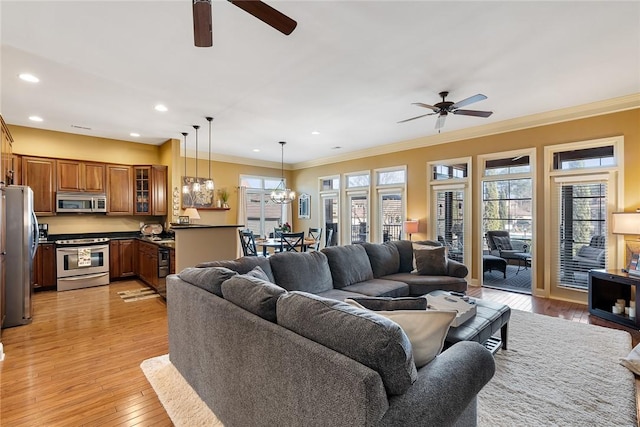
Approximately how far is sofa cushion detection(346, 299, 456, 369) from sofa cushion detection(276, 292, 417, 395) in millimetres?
163

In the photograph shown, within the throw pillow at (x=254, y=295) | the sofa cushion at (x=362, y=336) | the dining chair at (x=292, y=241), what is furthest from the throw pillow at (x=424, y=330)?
the dining chair at (x=292, y=241)

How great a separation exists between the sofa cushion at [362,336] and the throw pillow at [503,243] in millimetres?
5815

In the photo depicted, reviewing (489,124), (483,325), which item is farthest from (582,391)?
(489,124)

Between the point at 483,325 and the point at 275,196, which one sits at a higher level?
the point at 275,196

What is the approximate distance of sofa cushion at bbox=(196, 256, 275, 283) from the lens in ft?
9.43

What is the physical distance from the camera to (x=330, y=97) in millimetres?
4215

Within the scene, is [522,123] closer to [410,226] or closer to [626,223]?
[626,223]

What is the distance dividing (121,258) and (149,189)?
4.91 ft

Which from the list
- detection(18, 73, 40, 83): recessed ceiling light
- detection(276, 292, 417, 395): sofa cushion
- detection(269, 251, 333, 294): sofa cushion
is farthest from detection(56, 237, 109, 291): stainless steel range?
detection(276, 292, 417, 395): sofa cushion

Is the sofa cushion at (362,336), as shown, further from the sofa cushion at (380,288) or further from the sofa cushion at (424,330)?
the sofa cushion at (380,288)

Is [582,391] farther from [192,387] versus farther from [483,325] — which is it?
[192,387]

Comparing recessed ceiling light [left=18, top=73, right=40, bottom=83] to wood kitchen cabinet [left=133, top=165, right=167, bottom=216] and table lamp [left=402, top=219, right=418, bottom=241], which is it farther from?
table lamp [left=402, top=219, right=418, bottom=241]

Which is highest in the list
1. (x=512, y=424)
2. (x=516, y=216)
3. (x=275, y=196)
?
(x=275, y=196)

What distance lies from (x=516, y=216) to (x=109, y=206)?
7.78 metres
